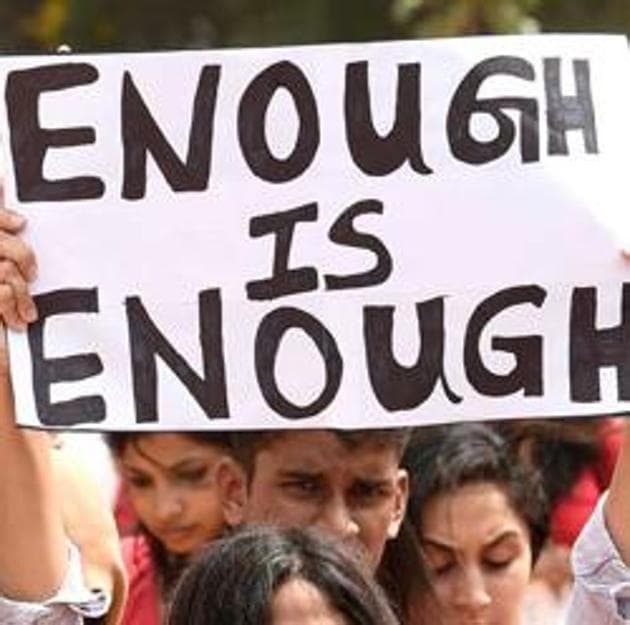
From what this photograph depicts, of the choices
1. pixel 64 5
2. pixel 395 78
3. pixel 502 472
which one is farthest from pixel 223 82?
pixel 64 5

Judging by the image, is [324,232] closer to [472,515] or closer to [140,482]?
[472,515]

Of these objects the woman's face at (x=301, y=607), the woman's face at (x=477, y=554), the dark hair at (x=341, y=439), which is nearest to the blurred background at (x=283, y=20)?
the woman's face at (x=477, y=554)

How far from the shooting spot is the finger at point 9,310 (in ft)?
18.7

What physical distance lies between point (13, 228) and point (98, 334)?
0.68ft

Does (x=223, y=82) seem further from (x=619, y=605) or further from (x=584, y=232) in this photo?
(x=619, y=605)

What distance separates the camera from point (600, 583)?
225 inches

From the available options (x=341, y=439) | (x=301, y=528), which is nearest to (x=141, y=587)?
(x=341, y=439)

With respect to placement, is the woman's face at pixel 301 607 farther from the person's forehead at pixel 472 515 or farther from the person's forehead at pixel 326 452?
the person's forehead at pixel 472 515

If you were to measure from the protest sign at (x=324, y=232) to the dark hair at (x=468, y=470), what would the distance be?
41.1 inches

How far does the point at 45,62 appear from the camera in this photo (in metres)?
5.86

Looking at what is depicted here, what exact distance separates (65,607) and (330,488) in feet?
2.24

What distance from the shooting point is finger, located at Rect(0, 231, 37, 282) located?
577 centimetres

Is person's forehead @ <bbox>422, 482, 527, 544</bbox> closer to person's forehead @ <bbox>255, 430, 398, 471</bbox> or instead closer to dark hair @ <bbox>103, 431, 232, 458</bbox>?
dark hair @ <bbox>103, 431, 232, 458</bbox>

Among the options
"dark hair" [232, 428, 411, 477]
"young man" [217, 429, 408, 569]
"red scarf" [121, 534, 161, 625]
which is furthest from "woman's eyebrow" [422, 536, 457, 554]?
"red scarf" [121, 534, 161, 625]
